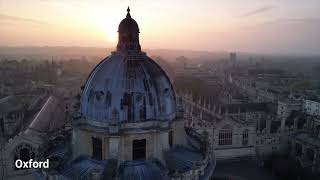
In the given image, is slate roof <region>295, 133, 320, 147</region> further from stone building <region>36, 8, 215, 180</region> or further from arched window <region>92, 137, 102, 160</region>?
arched window <region>92, 137, 102, 160</region>

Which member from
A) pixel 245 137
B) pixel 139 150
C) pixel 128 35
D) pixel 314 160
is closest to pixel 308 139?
pixel 314 160

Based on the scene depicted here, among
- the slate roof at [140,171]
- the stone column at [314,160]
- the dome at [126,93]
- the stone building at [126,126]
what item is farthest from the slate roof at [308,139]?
the slate roof at [140,171]

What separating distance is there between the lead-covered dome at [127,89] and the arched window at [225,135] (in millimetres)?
31207

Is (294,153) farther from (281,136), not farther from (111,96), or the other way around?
(111,96)

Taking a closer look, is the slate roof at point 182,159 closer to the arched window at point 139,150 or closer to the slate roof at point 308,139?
the arched window at point 139,150

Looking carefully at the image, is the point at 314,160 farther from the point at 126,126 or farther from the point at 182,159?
the point at 126,126

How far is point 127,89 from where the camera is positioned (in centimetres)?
2469

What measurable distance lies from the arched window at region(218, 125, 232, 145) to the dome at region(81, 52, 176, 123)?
31649 millimetres

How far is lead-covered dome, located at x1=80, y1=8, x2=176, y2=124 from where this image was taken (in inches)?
966

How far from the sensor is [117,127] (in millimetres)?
23656

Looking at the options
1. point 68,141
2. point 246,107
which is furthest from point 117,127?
point 246,107

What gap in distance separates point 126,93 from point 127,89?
1.04ft

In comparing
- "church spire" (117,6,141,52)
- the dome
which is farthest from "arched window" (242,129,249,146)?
"church spire" (117,6,141,52)

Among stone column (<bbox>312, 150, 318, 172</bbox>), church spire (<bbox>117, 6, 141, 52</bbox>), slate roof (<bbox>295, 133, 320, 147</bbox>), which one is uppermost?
church spire (<bbox>117, 6, 141, 52</bbox>)
